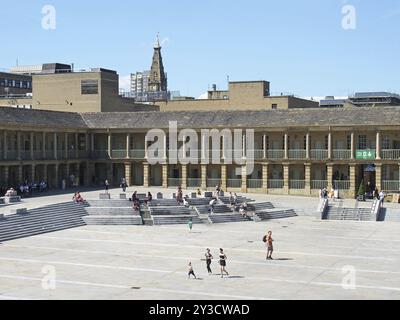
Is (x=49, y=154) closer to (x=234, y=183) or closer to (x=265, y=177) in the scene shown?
(x=234, y=183)

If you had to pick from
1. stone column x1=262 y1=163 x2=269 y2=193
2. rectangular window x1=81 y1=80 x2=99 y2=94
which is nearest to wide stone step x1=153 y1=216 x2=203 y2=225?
stone column x1=262 y1=163 x2=269 y2=193

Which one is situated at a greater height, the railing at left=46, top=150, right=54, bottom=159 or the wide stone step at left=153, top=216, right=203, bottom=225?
the railing at left=46, top=150, right=54, bottom=159

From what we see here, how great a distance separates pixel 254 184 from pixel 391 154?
44.4 ft

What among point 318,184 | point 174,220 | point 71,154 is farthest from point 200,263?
point 71,154

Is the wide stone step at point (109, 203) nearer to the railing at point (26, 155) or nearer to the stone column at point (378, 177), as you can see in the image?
the railing at point (26, 155)

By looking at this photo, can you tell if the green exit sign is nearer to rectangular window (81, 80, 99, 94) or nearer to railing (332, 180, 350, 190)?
railing (332, 180, 350, 190)

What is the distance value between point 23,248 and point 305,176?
34.5m

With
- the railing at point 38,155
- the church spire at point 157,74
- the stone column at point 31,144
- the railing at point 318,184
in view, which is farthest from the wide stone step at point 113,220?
the church spire at point 157,74

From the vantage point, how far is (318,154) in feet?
226

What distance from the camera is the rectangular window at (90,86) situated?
9081 cm

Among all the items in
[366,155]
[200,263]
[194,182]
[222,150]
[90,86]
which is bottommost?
[200,263]

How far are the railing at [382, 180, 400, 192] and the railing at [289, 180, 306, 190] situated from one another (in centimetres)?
759

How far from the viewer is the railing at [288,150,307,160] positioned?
69.2 metres
